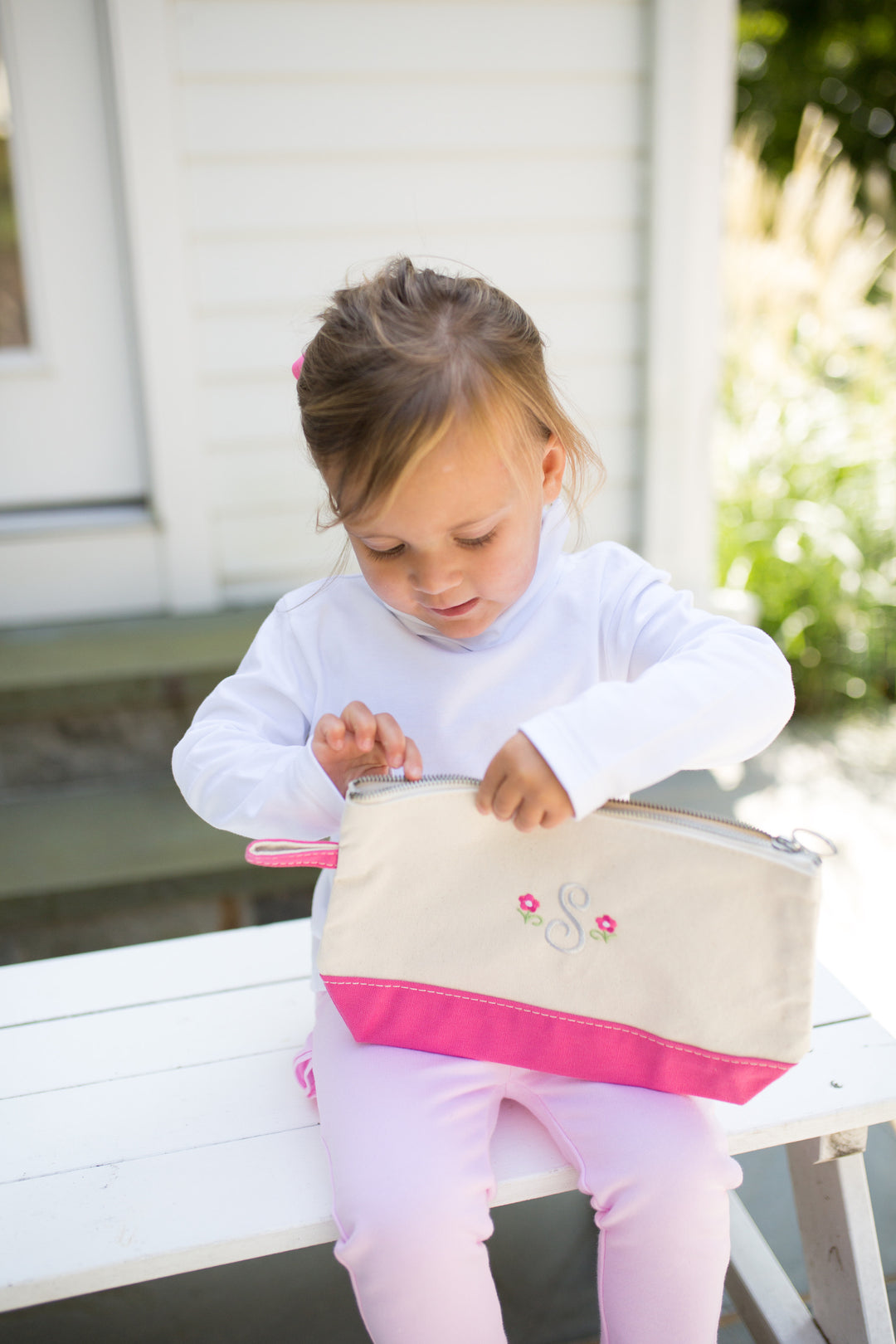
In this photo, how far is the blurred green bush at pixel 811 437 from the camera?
358cm

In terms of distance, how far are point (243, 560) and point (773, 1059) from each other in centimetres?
196

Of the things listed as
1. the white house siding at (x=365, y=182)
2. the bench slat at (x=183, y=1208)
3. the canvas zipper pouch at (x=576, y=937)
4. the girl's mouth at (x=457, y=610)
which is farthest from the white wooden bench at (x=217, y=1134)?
the white house siding at (x=365, y=182)

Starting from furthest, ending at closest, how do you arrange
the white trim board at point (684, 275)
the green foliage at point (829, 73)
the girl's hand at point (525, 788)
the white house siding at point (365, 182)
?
1. the green foliage at point (829, 73)
2. the white trim board at point (684, 275)
3. the white house siding at point (365, 182)
4. the girl's hand at point (525, 788)

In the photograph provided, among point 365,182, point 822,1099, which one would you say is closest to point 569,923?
point 822,1099

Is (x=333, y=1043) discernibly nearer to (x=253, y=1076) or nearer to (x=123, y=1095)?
(x=253, y=1076)

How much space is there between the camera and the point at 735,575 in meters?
3.55

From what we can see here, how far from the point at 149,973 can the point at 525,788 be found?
79 centimetres

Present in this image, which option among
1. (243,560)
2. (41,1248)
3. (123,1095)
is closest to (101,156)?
Result: (243,560)

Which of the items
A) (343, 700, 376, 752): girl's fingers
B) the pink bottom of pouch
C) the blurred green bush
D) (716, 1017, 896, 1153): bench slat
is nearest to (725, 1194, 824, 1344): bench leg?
(716, 1017, 896, 1153): bench slat

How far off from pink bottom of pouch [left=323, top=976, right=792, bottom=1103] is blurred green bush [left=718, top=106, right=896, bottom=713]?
260 cm

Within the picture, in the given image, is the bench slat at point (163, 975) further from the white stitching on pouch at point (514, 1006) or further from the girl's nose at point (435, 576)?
the girl's nose at point (435, 576)

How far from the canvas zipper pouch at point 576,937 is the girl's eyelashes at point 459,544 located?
0.24 m

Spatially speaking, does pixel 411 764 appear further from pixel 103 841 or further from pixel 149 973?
pixel 103 841

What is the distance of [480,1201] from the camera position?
1046 millimetres
